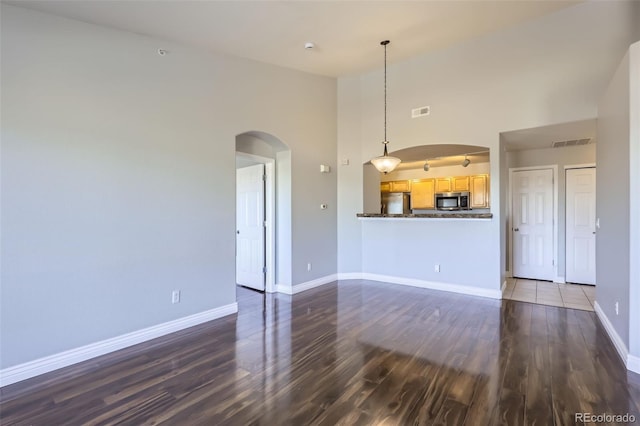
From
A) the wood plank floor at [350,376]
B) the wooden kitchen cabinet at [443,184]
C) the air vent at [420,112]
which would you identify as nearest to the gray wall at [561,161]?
the wood plank floor at [350,376]

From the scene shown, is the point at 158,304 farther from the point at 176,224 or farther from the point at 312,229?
the point at 312,229

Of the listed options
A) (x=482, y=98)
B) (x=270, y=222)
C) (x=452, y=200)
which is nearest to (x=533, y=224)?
(x=452, y=200)

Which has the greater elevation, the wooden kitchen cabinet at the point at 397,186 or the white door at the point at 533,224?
the wooden kitchen cabinet at the point at 397,186

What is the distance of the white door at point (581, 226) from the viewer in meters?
5.04

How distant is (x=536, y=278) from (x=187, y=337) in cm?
568

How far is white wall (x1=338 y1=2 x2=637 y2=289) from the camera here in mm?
3605

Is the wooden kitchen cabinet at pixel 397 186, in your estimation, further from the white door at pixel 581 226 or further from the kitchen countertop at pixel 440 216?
the white door at pixel 581 226

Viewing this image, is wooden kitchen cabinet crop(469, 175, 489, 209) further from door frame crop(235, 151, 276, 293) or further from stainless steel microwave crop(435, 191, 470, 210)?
door frame crop(235, 151, 276, 293)

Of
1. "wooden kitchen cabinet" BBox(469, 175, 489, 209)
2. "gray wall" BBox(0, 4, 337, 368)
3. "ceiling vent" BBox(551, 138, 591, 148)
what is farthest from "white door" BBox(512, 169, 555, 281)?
"gray wall" BBox(0, 4, 337, 368)

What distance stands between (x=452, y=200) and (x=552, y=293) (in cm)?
319

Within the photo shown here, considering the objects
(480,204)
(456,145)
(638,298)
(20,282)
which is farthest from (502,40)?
(20,282)

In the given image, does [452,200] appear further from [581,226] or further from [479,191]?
[581,226]

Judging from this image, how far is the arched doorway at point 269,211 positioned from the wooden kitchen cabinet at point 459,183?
15.1ft

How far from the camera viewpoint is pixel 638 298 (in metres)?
2.36
